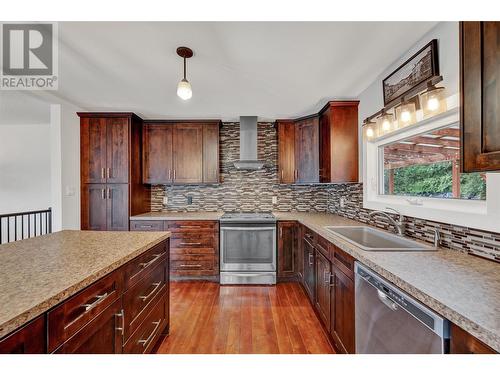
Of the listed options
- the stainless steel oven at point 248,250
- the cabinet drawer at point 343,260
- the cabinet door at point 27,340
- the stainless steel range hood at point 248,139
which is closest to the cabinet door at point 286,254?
the stainless steel oven at point 248,250

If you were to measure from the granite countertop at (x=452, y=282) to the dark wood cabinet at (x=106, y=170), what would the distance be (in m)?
2.93

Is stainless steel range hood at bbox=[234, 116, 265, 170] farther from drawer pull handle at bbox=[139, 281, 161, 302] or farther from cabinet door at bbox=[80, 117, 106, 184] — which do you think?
drawer pull handle at bbox=[139, 281, 161, 302]

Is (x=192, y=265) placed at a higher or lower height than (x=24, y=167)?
lower

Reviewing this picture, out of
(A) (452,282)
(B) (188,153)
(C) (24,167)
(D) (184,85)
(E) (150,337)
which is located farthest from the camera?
(C) (24,167)

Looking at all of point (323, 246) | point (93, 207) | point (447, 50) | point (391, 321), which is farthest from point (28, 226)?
point (447, 50)

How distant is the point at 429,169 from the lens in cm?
182

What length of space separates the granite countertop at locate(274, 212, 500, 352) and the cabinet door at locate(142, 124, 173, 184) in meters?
2.82

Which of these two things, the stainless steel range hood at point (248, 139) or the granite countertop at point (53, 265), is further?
the stainless steel range hood at point (248, 139)

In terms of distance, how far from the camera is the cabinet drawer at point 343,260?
4.87ft

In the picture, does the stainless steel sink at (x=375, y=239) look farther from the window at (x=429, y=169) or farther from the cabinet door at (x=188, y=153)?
the cabinet door at (x=188, y=153)

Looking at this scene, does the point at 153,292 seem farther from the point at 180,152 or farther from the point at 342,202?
the point at 342,202

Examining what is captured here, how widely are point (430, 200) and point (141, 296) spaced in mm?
2135

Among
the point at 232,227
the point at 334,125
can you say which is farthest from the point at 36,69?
the point at 334,125

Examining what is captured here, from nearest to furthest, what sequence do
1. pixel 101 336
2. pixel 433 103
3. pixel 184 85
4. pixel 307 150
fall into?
pixel 101 336, pixel 433 103, pixel 184 85, pixel 307 150
